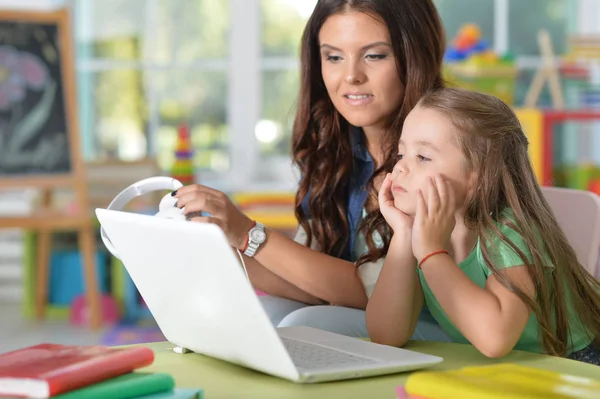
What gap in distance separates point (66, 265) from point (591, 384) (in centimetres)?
344

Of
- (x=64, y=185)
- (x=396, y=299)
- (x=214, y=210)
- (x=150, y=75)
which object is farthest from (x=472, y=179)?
(x=150, y=75)

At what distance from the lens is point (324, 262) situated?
1656mm

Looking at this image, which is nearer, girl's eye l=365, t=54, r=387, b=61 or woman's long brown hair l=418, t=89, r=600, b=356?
woman's long brown hair l=418, t=89, r=600, b=356

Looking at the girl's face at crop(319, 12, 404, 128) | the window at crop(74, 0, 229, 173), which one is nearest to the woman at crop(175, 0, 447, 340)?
the girl's face at crop(319, 12, 404, 128)

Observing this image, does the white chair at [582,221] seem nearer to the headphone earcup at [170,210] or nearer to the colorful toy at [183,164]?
the headphone earcup at [170,210]

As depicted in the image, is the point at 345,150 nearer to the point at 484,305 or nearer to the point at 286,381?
the point at 484,305

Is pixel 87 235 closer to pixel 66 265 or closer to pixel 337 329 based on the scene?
pixel 66 265

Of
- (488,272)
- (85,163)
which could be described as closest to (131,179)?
(85,163)

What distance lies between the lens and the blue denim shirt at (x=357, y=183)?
1809 mm

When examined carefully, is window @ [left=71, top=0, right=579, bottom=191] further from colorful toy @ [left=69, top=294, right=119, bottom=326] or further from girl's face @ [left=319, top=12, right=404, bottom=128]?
girl's face @ [left=319, top=12, right=404, bottom=128]

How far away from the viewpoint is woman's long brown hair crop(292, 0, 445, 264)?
1655 mm

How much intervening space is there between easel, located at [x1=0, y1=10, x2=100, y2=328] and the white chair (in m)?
2.50

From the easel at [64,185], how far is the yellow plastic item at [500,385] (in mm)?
3033

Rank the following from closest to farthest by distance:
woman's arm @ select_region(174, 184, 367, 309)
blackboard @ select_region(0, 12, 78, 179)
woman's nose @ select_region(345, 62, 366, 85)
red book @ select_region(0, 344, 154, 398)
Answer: red book @ select_region(0, 344, 154, 398), woman's arm @ select_region(174, 184, 367, 309), woman's nose @ select_region(345, 62, 366, 85), blackboard @ select_region(0, 12, 78, 179)
